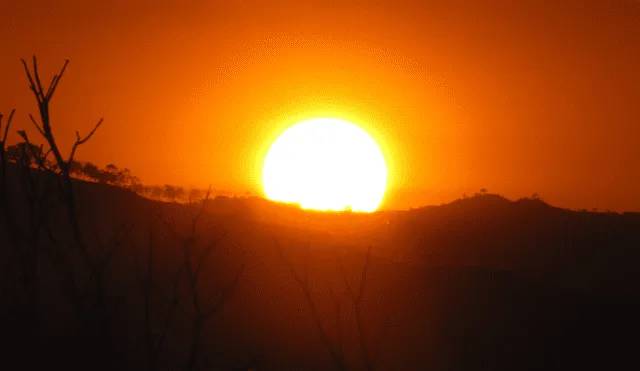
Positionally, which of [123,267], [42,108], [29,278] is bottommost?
[123,267]

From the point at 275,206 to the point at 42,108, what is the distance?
77741 millimetres

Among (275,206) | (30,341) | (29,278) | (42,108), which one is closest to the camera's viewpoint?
(42,108)

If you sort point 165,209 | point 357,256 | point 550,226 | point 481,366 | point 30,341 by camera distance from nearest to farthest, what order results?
point 30,341 < point 481,366 < point 357,256 < point 165,209 < point 550,226

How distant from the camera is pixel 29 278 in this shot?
12.0 feet

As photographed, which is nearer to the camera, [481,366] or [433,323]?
[481,366]

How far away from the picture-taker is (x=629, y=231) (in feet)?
192

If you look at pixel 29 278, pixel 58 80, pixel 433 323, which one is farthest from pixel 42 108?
pixel 433 323

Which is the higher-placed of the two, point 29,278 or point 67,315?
point 29,278

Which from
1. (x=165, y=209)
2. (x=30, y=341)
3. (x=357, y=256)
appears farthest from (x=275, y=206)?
(x=30, y=341)

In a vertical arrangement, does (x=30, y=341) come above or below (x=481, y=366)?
above

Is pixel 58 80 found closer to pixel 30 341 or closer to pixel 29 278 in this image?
pixel 29 278

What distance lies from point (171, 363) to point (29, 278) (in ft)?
51.7

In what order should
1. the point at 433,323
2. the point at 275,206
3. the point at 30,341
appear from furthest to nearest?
the point at 275,206 → the point at 433,323 → the point at 30,341

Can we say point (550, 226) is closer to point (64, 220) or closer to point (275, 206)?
point (275, 206)
